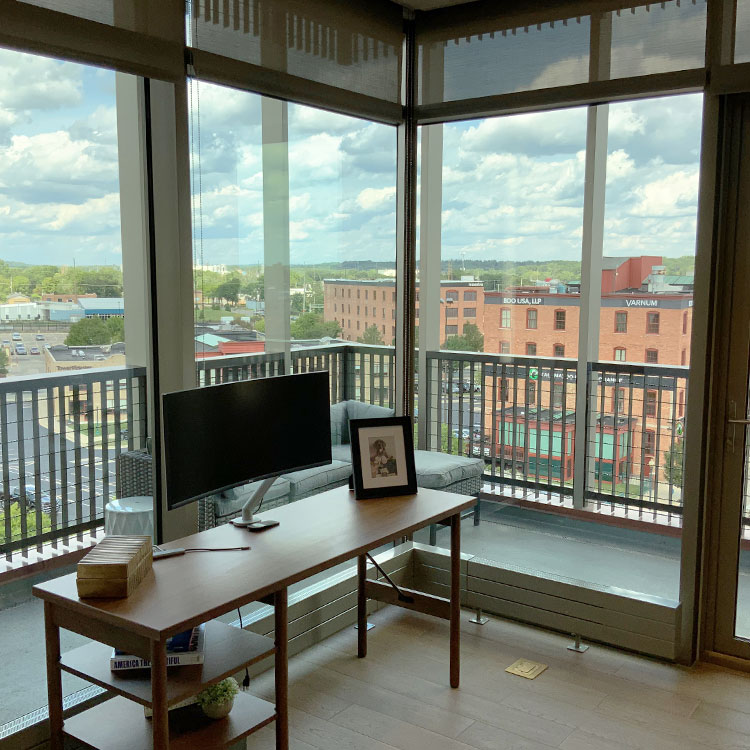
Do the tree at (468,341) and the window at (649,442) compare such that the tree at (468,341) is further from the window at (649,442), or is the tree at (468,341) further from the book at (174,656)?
the book at (174,656)

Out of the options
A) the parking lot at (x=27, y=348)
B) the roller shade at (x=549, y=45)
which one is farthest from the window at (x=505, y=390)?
the parking lot at (x=27, y=348)

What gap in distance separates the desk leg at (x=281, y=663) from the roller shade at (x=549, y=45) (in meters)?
2.38

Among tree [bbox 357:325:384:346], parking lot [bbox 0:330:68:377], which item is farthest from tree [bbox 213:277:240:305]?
tree [bbox 357:325:384:346]

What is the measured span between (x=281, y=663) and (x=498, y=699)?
1080 mm

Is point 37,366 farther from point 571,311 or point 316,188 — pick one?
point 571,311

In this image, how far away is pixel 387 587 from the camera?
3273mm

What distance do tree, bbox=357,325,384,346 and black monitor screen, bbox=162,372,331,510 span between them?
Answer: 856mm

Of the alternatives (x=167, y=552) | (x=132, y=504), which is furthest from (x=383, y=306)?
(x=167, y=552)

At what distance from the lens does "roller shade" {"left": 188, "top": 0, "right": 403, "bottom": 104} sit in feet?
9.05

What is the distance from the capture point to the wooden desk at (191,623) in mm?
1973

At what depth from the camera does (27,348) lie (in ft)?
7.79

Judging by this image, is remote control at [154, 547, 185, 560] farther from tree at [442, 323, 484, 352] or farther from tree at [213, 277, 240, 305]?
tree at [442, 323, 484, 352]

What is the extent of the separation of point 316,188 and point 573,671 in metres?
2.21

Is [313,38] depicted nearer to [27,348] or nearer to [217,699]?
[27,348]
